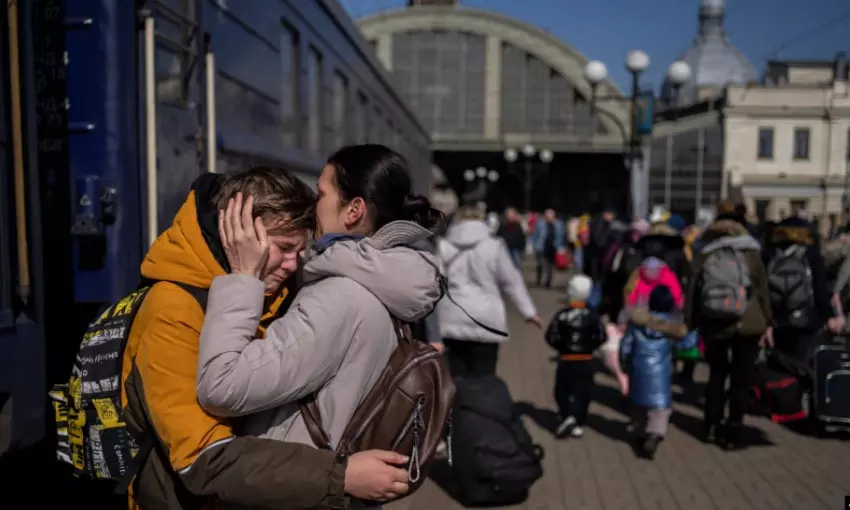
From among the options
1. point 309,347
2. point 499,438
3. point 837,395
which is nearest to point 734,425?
point 837,395

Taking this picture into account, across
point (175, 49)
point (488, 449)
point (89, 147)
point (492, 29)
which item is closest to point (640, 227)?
point (488, 449)

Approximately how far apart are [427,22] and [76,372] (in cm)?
4697

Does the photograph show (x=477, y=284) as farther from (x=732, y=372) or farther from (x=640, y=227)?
(x=640, y=227)

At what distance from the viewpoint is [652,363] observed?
5.99 metres

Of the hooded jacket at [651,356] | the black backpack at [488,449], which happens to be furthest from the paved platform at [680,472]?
the hooded jacket at [651,356]

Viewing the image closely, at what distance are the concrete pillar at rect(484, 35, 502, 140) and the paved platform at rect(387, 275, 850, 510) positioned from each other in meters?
41.3

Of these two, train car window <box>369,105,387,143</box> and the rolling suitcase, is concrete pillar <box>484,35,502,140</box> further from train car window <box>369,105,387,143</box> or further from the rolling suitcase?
the rolling suitcase

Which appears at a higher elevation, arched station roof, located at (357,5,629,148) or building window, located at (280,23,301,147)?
arched station roof, located at (357,5,629,148)

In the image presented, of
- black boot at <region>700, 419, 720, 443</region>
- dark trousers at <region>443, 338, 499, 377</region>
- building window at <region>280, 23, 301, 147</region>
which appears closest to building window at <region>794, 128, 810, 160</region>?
black boot at <region>700, 419, 720, 443</region>

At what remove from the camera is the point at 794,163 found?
43938 mm

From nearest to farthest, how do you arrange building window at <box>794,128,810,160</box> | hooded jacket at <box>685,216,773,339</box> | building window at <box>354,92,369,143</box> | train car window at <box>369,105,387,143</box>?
hooded jacket at <box>685,216,773,339</box>, building window at <box>354,92,369,143</box>, train car window at <box>369,105,387,143</box>, building window at <box>794,128,810,160</box>

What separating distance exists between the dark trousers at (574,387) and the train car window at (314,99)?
2.48m

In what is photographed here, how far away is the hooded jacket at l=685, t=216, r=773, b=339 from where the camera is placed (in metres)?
5.82

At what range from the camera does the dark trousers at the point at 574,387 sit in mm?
6271
